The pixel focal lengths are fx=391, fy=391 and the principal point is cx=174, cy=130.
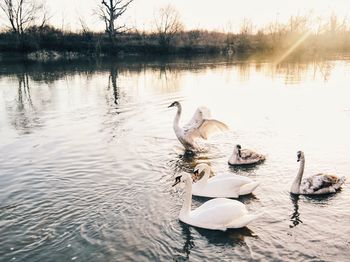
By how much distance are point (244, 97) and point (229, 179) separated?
13606 millimetres

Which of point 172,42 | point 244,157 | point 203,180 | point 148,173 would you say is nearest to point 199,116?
point 244,157

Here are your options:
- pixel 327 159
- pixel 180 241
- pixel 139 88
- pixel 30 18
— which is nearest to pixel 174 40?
pixel 30 18

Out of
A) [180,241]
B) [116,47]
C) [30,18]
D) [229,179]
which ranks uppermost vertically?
[30,18]

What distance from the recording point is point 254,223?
7.46m

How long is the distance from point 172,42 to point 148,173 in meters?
52.3

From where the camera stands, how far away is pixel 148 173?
10.3m

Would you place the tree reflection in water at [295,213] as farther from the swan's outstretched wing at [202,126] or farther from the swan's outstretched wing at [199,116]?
the swan's outstretched wing at [199,116]

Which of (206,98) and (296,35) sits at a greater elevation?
(296,35)

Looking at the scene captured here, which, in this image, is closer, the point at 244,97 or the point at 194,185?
the point at 194,185

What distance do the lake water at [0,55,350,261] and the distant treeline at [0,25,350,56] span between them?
108ft

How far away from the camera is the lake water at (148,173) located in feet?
22.2

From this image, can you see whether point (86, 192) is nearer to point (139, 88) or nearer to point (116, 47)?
point (139, 88)

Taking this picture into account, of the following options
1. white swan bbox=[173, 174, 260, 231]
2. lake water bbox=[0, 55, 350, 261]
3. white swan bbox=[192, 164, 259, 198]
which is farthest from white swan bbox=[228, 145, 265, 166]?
white swan bbox=[173, 174, 260, 231]

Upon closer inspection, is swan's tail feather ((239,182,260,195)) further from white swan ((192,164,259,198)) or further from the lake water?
the lake water
